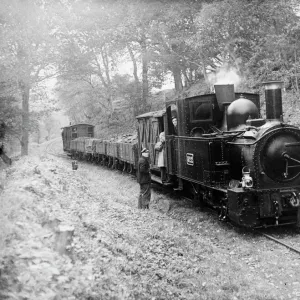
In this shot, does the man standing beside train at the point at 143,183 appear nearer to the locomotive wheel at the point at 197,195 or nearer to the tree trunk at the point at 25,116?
the locomotive wheel at the point at 197,195

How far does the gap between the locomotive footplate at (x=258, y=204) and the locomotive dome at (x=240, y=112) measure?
1820 millimetres

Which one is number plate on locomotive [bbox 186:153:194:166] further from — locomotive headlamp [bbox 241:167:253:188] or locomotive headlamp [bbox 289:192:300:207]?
locomotive headlamp [bbox 289:192:300:207]

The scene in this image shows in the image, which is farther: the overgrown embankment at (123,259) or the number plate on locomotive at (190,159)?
the number plate on locomotive at (190,159)

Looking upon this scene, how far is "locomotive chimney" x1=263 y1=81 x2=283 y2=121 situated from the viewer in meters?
6.65

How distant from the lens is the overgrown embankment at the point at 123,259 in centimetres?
348

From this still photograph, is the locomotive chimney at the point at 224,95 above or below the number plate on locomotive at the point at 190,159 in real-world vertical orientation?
above

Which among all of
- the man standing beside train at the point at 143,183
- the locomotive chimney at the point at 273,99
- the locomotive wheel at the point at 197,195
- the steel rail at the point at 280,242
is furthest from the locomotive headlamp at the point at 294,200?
the man standing beside train at the point at 143,183

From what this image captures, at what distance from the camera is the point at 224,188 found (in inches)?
276

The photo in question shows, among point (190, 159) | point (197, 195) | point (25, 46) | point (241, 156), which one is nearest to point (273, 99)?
point (241, 156)

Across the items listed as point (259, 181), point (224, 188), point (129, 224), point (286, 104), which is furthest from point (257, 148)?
point (286, 104)

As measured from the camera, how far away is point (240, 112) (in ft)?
24.9

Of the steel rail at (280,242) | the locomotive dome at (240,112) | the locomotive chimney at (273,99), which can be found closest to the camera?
the steel rail at (280,242)

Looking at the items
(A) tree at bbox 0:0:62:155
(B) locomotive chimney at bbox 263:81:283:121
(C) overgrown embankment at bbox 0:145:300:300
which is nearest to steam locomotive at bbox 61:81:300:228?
(B) locomotive chimney at bbox 263:81:283:121

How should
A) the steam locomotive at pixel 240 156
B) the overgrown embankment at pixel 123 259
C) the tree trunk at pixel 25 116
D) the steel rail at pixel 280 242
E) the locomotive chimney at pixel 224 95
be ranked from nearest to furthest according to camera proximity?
the overgrown embankment at pixel 123 259
the steel rail at pixel 280 242
the steam locomotive at pixel 240 156
the locomotive chimney at pixel 224 95
the tree trunk at pixel 25 116
